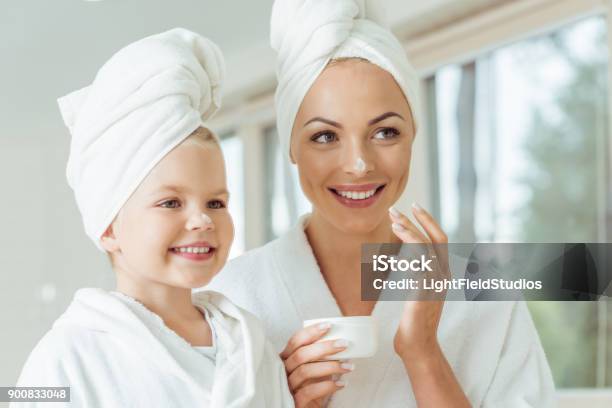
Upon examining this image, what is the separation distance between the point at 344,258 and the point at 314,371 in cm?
28

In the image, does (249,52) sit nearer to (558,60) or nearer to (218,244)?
(558,60)

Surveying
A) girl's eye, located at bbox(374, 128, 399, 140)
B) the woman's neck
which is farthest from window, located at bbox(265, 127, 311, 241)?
girl's eye, located at bbox(374, 128, 399, 140)

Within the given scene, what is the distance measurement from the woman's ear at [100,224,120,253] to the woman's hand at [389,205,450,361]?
1.06 feet

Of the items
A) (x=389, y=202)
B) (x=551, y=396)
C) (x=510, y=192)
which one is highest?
(x=510, y=192)

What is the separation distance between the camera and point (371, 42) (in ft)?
3.63

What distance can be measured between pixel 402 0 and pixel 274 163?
1095mm

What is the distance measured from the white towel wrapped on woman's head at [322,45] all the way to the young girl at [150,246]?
8.3 inches

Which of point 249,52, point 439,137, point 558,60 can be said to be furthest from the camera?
point 439,137

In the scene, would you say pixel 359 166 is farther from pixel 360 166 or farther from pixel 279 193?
pixel 279 193

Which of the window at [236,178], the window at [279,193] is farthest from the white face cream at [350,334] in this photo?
the window at [236,178]

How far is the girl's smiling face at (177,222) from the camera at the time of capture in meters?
0.87

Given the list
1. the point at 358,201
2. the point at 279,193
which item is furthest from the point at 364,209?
the point at 279,193

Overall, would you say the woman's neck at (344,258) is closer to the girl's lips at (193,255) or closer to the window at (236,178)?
the girl's lips at (193,255)

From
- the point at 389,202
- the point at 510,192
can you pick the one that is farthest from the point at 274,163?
the point at 389,202
